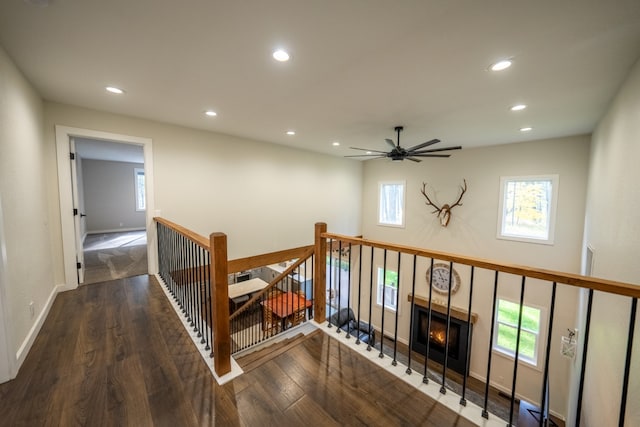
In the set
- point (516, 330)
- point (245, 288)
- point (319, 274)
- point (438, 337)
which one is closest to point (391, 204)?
point (438, 337)

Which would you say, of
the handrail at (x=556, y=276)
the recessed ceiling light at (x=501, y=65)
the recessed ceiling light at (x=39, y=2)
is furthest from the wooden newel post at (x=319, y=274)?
the recessed ceiling light at (x=39, y=2)

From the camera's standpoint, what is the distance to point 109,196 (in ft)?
27.2

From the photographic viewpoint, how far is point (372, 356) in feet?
7.02

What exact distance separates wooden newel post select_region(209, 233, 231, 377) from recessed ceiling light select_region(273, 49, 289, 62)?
5.01ft

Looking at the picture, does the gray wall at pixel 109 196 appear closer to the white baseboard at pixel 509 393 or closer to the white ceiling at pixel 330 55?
the white ceiling at pixel 330 55

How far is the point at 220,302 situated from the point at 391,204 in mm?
6235

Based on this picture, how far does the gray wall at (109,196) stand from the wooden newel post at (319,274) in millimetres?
8996

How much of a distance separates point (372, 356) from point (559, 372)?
531 cm

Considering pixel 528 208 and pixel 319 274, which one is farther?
pixel 528 208

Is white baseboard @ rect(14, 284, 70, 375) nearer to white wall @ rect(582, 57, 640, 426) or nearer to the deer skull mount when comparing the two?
white wall @ rect(582, 57, 640, 426)

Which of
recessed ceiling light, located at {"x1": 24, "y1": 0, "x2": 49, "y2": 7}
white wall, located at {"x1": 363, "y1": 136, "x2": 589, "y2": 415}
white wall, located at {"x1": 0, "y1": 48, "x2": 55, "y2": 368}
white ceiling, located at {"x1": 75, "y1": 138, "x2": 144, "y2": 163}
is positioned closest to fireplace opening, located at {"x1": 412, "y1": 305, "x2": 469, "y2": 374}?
white wall, located at {"x1": 363, "y1": 136, "x2": 589, "y2": 415}

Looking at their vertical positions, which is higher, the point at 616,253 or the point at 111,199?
the point at 111,199

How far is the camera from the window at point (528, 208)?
479cm

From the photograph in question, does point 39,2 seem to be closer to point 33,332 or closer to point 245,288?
point 33,332
